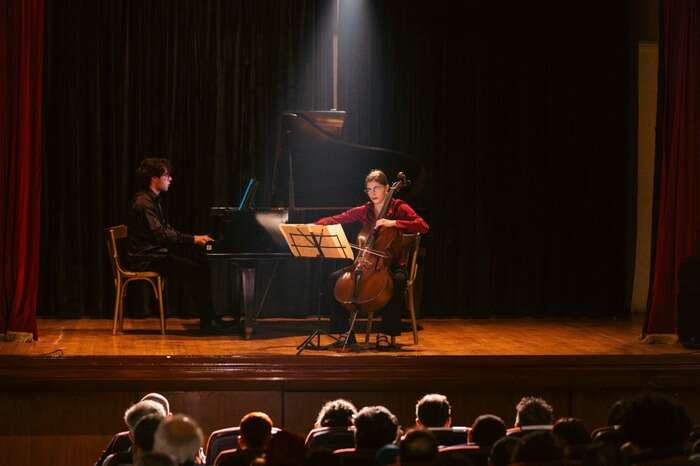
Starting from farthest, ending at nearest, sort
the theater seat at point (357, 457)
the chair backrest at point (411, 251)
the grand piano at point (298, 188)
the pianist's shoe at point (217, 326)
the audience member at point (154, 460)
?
the pianist's shoe at point (217, 326) < the grand piano at point (298, 188) < the chair backrest at point (411, 251) < the theater seat at point (357, 457) < the audience member at point (154, 460)

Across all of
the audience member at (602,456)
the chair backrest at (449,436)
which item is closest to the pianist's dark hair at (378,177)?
the chair backrest at (449,436)

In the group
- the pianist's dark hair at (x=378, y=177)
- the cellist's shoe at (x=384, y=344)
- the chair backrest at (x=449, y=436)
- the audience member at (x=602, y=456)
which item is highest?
the pianist's dark hair at (x=378, y=177)

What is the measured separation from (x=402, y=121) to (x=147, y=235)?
2514mm

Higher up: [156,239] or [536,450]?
[156,239]

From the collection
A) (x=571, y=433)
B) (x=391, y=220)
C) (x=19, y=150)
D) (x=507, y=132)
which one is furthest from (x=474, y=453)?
(x=507, y=132)

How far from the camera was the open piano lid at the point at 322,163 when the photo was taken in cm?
734

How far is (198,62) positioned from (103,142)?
942 mm

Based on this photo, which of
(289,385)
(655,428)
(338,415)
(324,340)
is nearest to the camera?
(655,428)

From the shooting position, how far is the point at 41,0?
22.6ft

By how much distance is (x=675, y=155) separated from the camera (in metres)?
7.13

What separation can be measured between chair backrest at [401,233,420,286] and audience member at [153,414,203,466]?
3.68 meters

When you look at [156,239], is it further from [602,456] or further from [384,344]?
[602,456]

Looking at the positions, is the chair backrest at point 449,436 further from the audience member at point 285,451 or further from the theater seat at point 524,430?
the audience member at point 285,451

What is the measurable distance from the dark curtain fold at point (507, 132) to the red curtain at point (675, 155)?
6.21 feet
